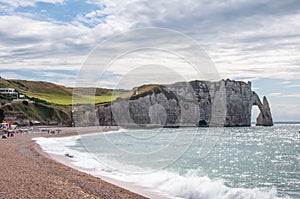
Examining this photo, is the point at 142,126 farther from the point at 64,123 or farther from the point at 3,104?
the point at 3,104

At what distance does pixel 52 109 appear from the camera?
388 ft

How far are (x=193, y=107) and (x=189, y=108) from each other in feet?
5.45

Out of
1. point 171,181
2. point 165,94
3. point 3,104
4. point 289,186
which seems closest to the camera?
point 171,181

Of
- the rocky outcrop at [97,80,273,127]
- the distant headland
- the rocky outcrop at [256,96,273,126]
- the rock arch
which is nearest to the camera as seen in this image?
the distant headland

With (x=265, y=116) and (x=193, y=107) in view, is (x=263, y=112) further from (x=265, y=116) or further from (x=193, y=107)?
(x=193, y=107)

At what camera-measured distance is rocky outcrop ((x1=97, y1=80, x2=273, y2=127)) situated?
126625 mm

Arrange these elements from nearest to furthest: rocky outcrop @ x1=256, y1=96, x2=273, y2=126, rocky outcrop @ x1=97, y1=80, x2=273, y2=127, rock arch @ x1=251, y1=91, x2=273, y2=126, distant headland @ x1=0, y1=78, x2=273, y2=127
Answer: distant headland @ x1=0, y1=78, x2=273, y2=127 < rocky outcrop @ x1=97, y1=80, x2=273, y2=127 < rock arch @ x1=251, y1=91, x2=273, y2=126 < rocky outcrop @ x1=256, y1=96, x2=273, y2=126

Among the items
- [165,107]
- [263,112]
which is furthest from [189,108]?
[263,112]

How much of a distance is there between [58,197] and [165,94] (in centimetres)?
12235

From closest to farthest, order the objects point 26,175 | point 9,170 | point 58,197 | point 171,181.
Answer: point 58,197 < point 26,175 < point 9,170 < point 171,181

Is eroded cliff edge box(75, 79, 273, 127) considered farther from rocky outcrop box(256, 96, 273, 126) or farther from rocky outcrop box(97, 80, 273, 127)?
rocky outcrop box(256, 96, 273, 126)

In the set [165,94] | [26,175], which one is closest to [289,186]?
[26,175]

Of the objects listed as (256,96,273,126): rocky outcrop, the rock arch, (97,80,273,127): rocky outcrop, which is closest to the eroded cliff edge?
(97,80,273,127): rocky outcrop

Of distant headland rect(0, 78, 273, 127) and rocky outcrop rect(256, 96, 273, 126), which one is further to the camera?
rocky outcrop rect(256, 96, 273, 126)
